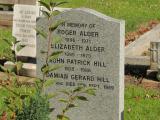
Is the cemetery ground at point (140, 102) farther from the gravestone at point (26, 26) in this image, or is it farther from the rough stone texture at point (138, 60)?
the gravestone at point (26, 26)

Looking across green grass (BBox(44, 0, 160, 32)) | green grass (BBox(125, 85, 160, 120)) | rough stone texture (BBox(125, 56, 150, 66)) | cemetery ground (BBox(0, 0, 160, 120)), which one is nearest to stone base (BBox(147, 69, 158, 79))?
cemetery ground (BBox(0, 0, 160, 120))

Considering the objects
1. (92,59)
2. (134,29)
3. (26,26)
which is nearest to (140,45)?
(26,26)

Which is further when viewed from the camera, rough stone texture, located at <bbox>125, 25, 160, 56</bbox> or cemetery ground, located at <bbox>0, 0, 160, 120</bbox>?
rough stone texture, located at <bbox>125, 25, 160, 56</bbox>

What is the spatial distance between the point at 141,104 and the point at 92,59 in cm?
150

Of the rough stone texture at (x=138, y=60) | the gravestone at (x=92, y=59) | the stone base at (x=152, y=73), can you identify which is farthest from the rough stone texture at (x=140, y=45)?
the gravestone at (x=92, y=59)

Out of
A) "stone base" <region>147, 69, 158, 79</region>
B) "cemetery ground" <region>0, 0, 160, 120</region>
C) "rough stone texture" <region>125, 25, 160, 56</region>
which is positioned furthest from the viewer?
"rough stone texture" <region>125, 25, 160, 56</region>

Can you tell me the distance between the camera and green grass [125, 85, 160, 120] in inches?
329

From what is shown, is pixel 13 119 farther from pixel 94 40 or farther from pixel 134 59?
pixel 134 59

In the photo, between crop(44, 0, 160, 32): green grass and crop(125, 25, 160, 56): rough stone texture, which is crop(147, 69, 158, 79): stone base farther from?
crop(44, 0, 160, 32): green grass

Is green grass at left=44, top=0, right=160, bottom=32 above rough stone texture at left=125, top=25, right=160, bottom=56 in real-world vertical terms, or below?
above

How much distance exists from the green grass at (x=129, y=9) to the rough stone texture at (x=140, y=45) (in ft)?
5.58

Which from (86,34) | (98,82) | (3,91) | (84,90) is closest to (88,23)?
(86,34)

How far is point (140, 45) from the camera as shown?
38.5ft

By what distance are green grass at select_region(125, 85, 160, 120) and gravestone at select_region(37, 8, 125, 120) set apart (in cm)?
71
